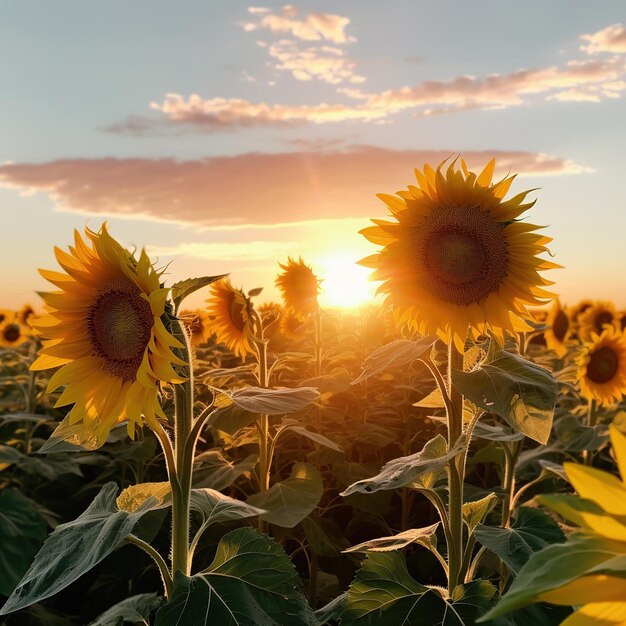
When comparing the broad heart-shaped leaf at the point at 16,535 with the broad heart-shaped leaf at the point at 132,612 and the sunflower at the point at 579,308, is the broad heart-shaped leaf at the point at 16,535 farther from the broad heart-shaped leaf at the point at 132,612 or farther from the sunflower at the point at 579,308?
the sunflower at the point at 579,308

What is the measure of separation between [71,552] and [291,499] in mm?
1294

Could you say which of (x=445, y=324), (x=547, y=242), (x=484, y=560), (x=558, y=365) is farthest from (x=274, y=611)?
(x=558, y=365)

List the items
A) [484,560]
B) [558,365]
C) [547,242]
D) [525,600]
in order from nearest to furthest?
[525,600] → [547,242] → [484,560] → [558,365]

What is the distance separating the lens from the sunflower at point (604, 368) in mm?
4863

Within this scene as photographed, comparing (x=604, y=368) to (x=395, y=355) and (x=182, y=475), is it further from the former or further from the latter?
(x=182, y=475)

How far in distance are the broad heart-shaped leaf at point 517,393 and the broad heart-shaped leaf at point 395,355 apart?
138 mm

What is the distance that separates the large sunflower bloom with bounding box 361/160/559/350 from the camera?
2.25m

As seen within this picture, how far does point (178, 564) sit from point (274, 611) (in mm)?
297

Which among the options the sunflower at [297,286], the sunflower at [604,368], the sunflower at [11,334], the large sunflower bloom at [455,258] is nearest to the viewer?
the large sunflower bloom at [455,258]

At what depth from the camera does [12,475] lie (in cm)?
467

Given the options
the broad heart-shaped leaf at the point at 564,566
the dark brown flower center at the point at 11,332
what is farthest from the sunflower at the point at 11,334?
the broad heart-shaped leaf at the point at 564,566

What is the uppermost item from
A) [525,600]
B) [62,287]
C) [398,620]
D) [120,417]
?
[62,287]

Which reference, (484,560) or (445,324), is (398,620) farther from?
(484,560)

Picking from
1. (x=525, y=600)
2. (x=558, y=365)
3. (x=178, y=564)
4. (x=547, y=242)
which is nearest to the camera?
(x=525, y=600)
